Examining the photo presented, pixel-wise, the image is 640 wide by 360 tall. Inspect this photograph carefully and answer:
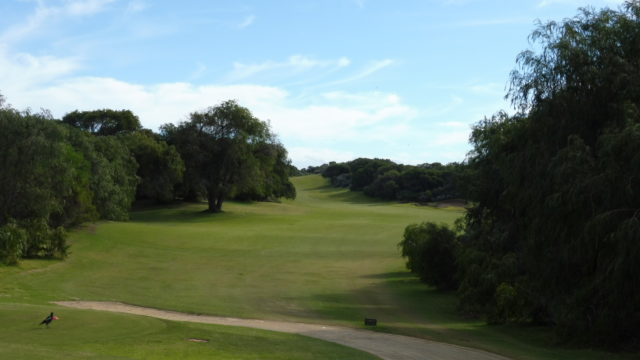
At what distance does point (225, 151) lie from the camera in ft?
288

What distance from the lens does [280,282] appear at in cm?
4184

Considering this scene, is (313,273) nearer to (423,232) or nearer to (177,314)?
(423,232)

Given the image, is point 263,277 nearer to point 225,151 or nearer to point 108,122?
point 225,151

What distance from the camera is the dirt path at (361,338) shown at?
19312mm

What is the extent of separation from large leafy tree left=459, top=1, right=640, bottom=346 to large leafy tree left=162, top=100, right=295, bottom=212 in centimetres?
6320

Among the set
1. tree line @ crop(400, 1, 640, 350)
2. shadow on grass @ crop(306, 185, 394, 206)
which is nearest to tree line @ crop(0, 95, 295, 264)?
shadow on grass @ crop(306, 185, 394, 206)

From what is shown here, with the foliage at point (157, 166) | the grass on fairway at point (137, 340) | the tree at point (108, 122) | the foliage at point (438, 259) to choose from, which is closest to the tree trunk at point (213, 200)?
the foliage at point (157, 166)

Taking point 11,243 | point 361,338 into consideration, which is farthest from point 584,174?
point 11,243

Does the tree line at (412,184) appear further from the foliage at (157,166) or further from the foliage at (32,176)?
the foliage at (32,176)

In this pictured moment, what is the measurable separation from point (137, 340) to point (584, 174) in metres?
14.2

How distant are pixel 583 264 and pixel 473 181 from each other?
13090mm

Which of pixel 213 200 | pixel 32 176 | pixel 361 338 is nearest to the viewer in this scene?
pixel 361 338

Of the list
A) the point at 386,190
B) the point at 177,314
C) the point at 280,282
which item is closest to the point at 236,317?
the point at 177,314

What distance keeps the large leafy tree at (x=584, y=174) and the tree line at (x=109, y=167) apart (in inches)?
1400
